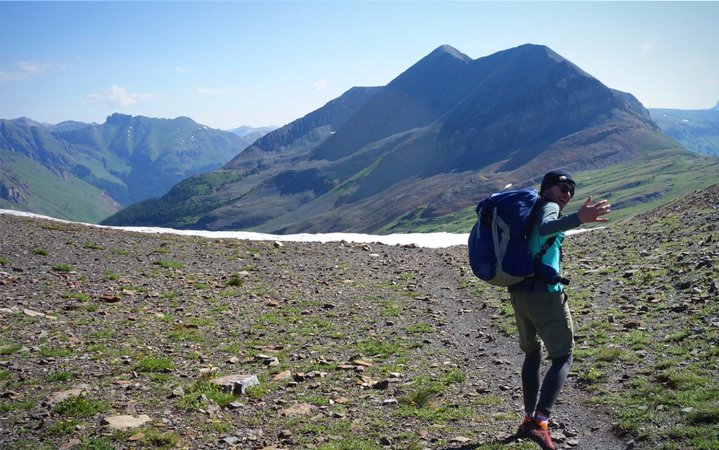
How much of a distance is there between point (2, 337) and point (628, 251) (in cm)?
2584

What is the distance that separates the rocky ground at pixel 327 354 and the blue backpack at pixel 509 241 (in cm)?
283

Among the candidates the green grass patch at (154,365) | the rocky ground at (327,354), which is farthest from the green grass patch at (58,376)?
the green grass patch at (154,365)

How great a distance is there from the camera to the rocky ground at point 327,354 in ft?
29.7

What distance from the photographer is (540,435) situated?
27.0 feet

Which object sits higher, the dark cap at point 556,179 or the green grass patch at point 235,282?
the dark cap at point 556,179

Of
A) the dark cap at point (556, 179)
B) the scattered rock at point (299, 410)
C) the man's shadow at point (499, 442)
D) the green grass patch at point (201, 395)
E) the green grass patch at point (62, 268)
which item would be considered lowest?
the scattered rock at point (299, 410)

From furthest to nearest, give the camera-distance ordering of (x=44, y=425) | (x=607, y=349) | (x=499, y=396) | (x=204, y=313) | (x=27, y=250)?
(x=27, y=250)
(x=204, y=313)
(x=607, y=349)
(x=499, y=396)
(x=44, y=425)

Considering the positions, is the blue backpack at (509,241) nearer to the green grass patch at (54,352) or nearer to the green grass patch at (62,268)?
the green grass patch at (54,352)

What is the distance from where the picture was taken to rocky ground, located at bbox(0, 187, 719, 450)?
29.7 ft

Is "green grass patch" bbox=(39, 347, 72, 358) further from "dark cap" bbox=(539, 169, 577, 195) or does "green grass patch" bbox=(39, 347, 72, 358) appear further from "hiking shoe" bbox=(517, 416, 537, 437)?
"dark cap" bbox=(539, 169, 577, 195)

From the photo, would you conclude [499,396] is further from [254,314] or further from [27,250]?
[27,250]

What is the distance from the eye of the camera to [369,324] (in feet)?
58.3

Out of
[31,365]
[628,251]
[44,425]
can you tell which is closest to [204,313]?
[31,365]

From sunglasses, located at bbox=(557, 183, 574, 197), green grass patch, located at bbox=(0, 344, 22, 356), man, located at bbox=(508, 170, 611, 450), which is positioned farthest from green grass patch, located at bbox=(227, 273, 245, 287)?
sunglasses, located at bbox=(557, 183, 574, 197)
